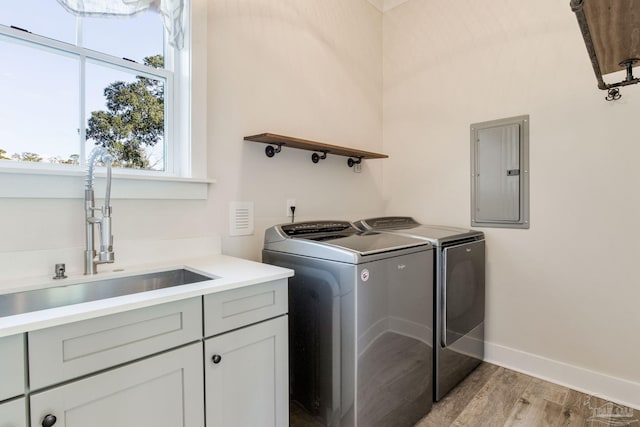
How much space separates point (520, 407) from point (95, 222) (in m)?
2.32

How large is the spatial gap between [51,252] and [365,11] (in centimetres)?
273

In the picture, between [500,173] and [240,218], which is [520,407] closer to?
[500,173]

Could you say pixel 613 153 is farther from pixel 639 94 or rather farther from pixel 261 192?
pixel 261 192

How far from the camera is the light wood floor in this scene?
5.83ft

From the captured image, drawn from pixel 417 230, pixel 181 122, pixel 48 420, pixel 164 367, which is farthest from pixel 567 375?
pixel 181 122

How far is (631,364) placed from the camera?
1.92 meters

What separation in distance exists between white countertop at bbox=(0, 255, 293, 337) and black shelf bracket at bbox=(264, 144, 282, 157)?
2.20ft

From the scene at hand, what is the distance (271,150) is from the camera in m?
2.04

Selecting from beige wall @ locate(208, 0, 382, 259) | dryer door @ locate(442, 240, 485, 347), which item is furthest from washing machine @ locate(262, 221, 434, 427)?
beige wall @ locate(208, 0, 382, 259)

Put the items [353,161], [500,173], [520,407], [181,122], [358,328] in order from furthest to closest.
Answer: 1. [353,161]
2. [500,173]
3. [520,407]
4. [181,122]
5. [358,328]

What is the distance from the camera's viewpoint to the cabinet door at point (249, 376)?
1174 mm

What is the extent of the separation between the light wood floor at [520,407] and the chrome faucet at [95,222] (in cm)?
171

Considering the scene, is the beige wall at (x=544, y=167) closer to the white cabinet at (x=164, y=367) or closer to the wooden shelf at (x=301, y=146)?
the wooden shelf at (x=301, y=146)

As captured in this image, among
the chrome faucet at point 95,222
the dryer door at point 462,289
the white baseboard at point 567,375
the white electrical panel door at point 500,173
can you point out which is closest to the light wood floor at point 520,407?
the white baseboard at point 567,375
